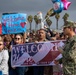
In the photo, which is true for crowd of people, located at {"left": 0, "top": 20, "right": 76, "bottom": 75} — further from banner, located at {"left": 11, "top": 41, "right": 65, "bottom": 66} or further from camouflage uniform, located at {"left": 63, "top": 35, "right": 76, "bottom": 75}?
banner, located at {"left": 11, "top": 41, "right": 65, "bottom": 66}

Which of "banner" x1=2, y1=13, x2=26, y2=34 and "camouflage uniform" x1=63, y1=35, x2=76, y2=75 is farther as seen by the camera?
"banner" x1=2, y1=13, x2=26, y2=34

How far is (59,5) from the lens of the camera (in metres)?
14.9

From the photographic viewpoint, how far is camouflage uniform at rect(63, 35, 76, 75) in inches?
264

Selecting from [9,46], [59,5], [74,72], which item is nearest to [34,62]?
[9,46]

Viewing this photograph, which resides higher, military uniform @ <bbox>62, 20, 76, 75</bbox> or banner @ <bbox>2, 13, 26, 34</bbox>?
banner @ <bbox>2, 13, 26, 34</bbox>

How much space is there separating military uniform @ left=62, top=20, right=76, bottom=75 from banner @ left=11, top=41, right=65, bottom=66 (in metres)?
1.86

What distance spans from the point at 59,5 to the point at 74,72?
8.40 meters

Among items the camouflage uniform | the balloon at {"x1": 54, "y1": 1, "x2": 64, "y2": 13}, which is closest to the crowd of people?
the camouflage uniform

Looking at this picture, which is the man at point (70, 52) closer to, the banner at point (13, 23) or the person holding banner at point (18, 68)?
the person holding banner at point (18, 68)

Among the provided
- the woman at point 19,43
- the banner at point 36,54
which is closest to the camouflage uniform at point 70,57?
the banner at point 36,54

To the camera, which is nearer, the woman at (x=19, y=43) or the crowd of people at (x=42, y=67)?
the crowd of people at (x=42, y=67)

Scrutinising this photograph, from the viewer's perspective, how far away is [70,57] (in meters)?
6.73

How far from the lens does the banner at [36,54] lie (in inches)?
348

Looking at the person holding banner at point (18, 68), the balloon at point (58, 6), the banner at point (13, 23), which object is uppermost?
the balloon at point (58, 6)
